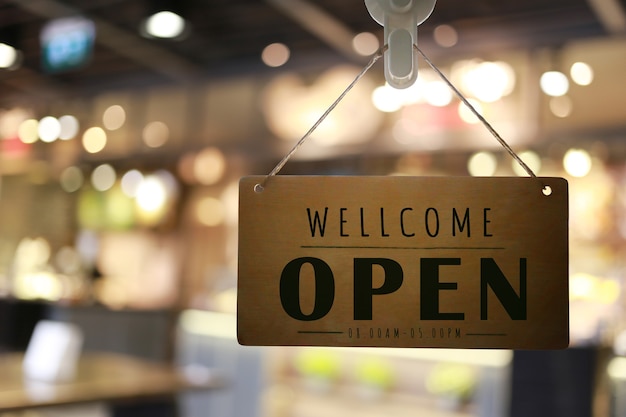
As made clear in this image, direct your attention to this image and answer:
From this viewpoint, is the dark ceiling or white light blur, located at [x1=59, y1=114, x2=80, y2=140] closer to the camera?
the dark ceiling

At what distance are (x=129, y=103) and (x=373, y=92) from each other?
229 centimetres

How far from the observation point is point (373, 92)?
540 cm

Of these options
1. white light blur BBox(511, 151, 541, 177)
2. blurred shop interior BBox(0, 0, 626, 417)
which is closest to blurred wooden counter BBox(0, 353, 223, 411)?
blurred shop interior BBox(0, 0, 626, 417)

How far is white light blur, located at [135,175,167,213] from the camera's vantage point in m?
6.87

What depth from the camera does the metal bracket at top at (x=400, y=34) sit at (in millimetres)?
1145

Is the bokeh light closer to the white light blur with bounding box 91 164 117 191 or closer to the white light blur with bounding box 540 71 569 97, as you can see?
the white light blur with bounding box 91 164 117 191

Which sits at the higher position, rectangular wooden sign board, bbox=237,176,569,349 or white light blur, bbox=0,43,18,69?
white light blur, bbox=0,43,18,69

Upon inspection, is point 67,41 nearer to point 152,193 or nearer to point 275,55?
point 275,55

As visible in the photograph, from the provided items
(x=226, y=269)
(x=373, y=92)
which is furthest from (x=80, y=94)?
(x=373, y=92)

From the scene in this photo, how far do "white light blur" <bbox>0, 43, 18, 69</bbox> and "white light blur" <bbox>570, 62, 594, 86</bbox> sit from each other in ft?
11.4

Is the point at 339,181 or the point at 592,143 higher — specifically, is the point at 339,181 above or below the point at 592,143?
below

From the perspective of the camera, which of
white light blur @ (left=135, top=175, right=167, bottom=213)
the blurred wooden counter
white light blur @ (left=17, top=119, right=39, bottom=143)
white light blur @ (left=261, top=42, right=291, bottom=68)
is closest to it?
the blurred wooden counter

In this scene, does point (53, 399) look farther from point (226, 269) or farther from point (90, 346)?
point (226, 269)

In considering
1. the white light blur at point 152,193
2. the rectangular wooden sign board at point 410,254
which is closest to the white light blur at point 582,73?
the white light blur at point 152,193
